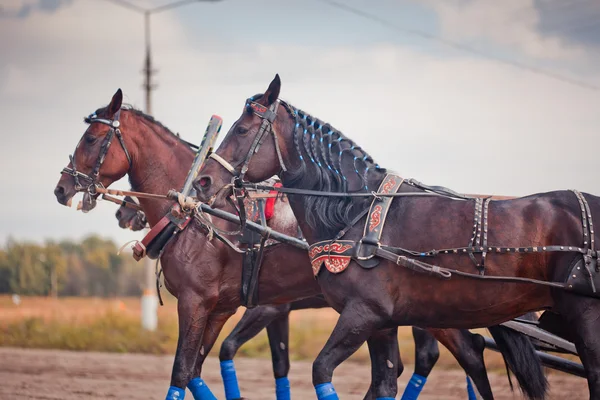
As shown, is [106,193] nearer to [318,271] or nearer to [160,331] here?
[318,271]

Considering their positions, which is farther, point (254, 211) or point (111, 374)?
point (111, 374)

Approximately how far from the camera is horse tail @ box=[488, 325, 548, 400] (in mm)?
6043

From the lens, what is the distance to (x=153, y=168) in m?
6.88

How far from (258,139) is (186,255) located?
1.65m

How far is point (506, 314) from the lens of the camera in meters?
4.81

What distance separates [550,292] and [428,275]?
731mm

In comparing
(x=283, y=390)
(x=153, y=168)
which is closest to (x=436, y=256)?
(x=153, y=168)

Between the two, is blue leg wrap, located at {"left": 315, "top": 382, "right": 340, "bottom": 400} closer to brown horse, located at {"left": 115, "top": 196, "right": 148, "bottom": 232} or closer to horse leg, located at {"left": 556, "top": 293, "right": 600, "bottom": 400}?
horse leg, located at {"left": 556, "top": 293, "right": 600, "bottom": 400}

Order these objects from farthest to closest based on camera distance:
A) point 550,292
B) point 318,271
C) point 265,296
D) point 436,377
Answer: point 436,377 → point 265,296 → point 318,271 → point 550,292

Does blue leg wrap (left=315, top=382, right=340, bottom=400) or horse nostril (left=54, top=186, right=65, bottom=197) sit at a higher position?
horse nostril (left=54, top=186, right=65, bottom=197)

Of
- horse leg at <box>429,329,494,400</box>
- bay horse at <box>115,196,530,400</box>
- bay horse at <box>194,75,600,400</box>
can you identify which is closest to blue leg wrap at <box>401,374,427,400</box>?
bay horse at <box>115,196,530,400</box>

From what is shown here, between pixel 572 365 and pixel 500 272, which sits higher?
pixel 500 272

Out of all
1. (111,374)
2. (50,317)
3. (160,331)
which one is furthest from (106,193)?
(50,317)

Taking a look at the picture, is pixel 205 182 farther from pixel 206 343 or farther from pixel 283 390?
pixel 283 390
